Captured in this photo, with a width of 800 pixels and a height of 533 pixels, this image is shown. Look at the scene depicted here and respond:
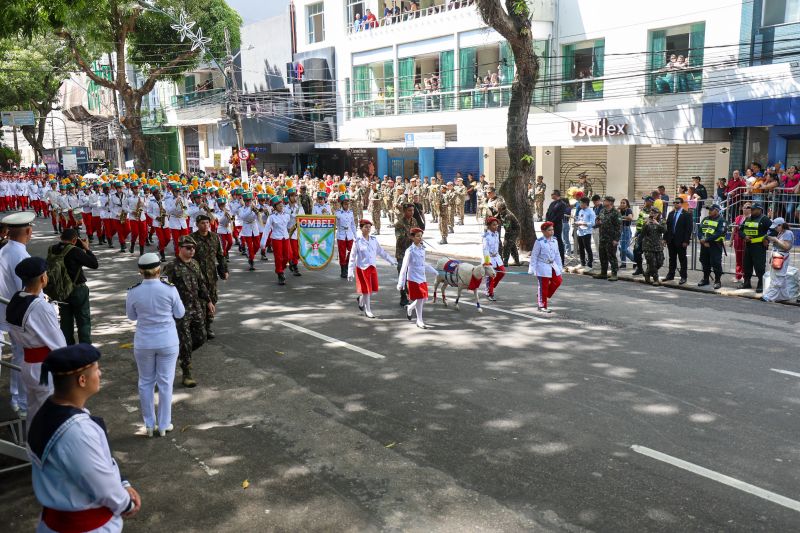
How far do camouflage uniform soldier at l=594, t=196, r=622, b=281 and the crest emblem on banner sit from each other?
19.8ft

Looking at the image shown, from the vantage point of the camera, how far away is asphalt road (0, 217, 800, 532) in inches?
221

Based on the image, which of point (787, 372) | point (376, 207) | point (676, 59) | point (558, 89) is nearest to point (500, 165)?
point (558, 89)

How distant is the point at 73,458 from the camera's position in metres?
3.51

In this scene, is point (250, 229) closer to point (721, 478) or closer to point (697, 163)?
point (721, 478)

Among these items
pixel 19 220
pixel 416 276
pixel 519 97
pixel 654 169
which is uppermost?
pixel 519 97

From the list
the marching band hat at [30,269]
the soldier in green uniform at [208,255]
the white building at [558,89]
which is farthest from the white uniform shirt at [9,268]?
the white building at [558,89]

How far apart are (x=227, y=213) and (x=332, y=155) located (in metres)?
24.3

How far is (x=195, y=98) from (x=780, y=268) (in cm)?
4468

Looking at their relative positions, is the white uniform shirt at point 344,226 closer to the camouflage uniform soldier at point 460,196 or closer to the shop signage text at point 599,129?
the camouflage uniform soldier at point 460,196

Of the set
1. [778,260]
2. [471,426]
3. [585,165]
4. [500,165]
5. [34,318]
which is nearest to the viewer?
[34,318]

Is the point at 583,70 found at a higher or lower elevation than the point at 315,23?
lower

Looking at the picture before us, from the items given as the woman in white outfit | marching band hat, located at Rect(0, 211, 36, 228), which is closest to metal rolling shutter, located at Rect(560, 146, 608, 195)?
the woman in white outfit

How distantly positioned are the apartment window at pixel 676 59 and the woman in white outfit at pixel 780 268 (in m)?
10.6

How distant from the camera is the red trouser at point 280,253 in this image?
50.9 ft
